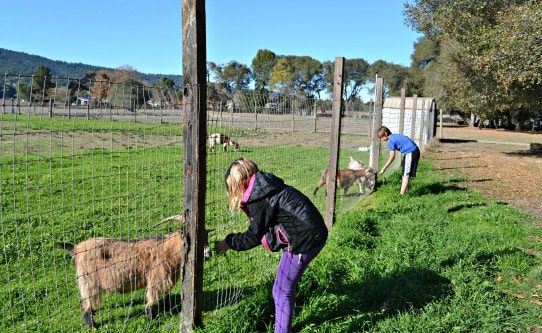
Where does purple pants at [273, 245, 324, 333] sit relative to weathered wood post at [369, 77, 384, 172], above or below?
below

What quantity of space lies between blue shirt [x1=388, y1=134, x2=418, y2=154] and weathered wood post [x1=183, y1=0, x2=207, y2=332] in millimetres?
6907

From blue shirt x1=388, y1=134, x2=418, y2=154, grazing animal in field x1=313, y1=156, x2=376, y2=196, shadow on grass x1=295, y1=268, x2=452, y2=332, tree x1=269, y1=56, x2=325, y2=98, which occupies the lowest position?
shadow on grass x1=295, y1=268, x2=452, y2=332

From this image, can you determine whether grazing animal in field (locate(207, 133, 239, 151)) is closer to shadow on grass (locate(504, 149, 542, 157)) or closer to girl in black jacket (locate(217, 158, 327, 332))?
girl in black jacket (locate(217, 158, 327, 332))

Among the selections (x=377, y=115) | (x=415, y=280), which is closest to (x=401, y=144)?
(x=377, y=115)

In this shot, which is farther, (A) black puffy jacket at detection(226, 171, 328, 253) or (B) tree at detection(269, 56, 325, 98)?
(B) tree at detection(269, 56, 325, 98)

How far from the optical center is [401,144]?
9.71 meters

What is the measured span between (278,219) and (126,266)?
1767 mm

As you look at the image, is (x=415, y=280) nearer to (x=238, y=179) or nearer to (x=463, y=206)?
(x=238, y=179)

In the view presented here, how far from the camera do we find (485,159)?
19.1 metres

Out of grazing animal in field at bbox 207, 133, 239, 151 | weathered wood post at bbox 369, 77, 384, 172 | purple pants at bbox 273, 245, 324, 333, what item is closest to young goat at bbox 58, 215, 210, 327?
purple pants at bbox 273, 245, 324, 333

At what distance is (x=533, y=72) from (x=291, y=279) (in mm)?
10926

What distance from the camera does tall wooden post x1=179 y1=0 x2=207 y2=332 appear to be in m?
3.24

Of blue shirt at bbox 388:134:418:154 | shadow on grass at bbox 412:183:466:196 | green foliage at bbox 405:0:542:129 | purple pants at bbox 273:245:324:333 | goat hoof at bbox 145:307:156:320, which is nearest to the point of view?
purple pants at bbox 273:245:324:333

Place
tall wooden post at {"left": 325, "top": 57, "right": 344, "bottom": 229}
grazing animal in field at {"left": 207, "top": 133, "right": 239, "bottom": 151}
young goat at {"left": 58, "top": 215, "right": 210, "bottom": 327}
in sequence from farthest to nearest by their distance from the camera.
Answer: tall wooden post at {"left": 325, "top": 57, "right": 344, "bottom": 229} → grazing animal in field at {"left": 207, "top": 133, "right": 239, "bottom": 151} → young goat at {"left": 58, "top": 215, "right": 210, "bottom": 327}
